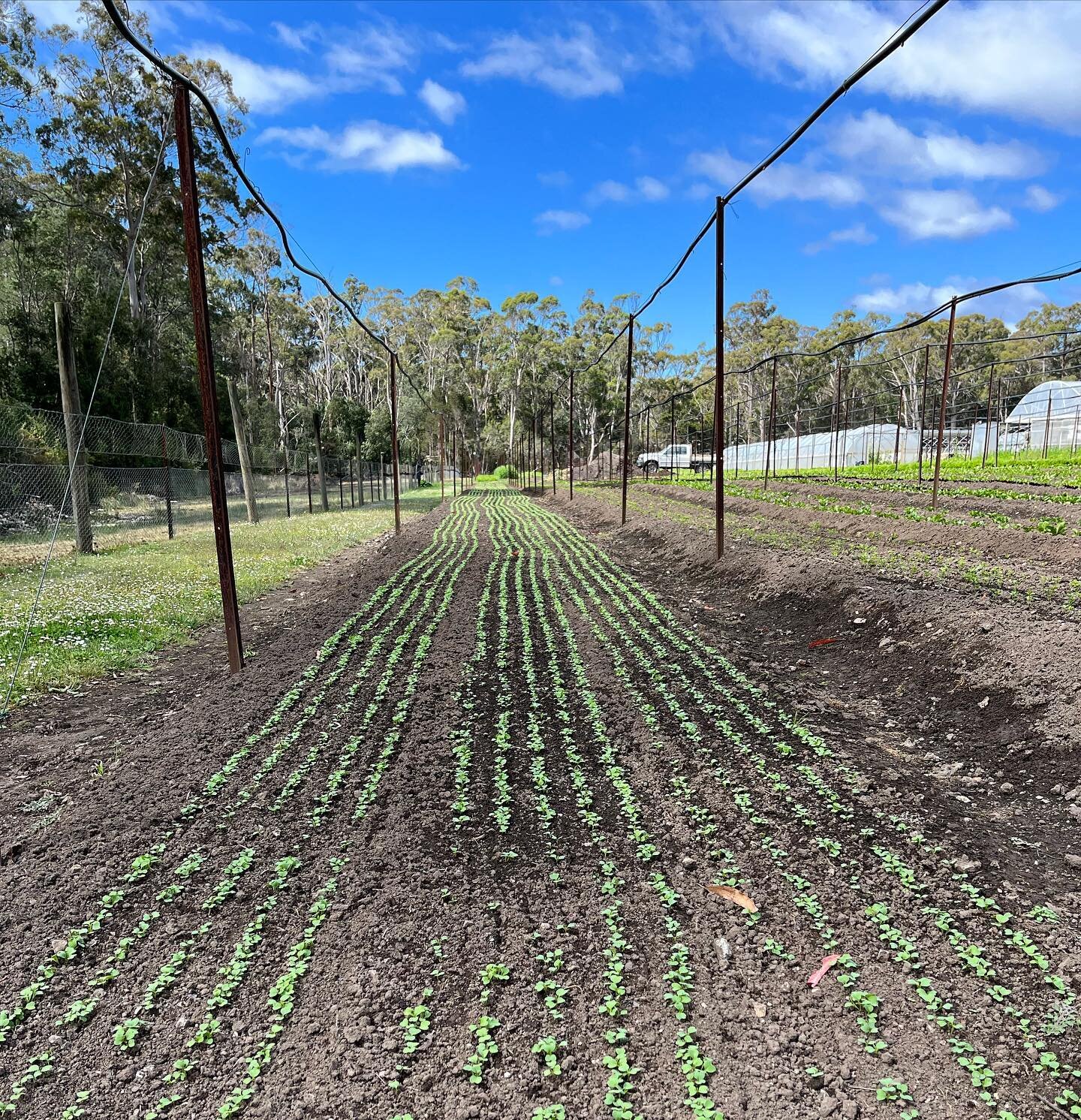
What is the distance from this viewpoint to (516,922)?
2.53 meters

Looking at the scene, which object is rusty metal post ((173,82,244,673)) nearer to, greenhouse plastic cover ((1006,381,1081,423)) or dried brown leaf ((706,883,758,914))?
dried brown leaf ((706,883,758,914))

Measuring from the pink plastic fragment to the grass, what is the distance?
17.6 ft

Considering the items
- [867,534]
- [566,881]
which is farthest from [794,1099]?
[867,534]

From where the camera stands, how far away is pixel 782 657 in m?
5.78

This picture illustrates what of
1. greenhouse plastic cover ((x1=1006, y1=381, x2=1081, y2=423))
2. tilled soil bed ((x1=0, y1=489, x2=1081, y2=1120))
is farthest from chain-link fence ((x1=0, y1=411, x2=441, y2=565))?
→ greenhouse plastic cover ((x1=1006, y1=381, x2=1081, y2=423))

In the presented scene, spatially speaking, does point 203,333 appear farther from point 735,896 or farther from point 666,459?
point 666,459

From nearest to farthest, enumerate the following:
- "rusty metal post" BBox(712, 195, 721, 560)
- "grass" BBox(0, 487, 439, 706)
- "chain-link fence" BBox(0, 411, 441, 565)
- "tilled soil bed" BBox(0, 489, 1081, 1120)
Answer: "tilled soil bed" BBox(0, 489, 1081, 1120), "grass" BBox(0, 487, 439, 706), "rusty metal post" BBox(712, 195, 721, 560), "chain-link fence" BBox(0, 411, 441, 565)

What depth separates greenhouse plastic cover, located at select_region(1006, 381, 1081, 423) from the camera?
2684cm

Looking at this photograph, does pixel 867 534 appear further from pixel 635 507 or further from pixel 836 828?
pixel 635 507

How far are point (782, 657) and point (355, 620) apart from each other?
4.32 meters

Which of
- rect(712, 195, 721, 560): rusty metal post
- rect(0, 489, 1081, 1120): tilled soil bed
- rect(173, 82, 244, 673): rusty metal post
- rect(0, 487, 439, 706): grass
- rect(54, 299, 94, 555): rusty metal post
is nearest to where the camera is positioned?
rect(0, 489, 1081, 1120): tilled soil bed

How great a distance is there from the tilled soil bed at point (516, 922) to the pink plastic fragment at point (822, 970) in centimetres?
2

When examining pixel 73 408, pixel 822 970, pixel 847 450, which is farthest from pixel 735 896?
pixel 847 450

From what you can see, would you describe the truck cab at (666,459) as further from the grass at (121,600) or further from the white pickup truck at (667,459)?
the grass at (121,600)
